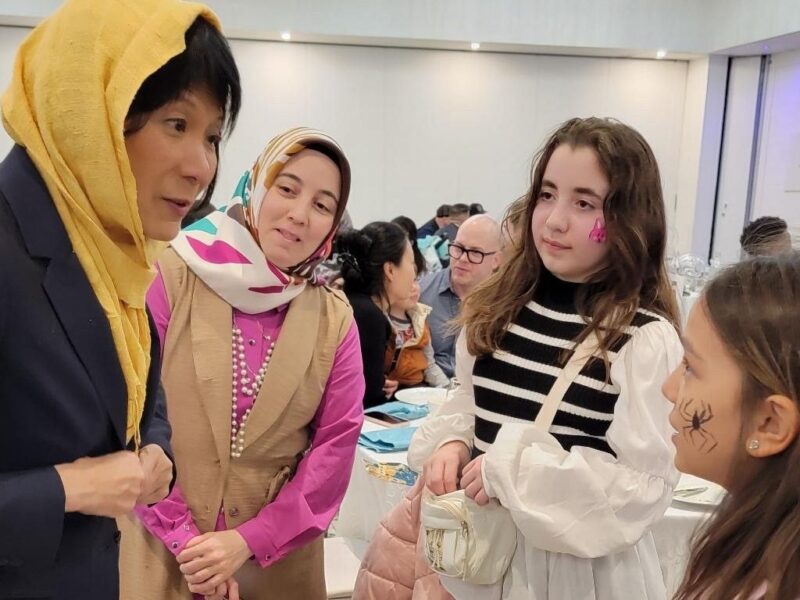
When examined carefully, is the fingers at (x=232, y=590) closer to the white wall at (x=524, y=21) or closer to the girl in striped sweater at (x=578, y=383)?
the girl in striped sweater at (x=578, y=383)

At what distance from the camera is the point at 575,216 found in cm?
127

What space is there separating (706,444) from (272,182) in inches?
38.0

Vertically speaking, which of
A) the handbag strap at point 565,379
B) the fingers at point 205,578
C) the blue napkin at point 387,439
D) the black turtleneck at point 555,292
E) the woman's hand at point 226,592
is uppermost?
the black turtleneck at point 555,292

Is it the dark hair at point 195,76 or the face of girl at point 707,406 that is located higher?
the dark hair at point 195,76

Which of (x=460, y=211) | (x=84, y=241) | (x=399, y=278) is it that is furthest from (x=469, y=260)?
(x=460, y=211)

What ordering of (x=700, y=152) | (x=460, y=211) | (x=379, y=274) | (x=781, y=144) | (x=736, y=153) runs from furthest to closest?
(x=700, y=152) → (x=736, y=153) → (x=781, y=144) → (x=460, y=211) → (x=379, y=274)

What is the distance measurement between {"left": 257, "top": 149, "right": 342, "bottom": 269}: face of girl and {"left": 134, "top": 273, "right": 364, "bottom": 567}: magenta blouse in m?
0.12

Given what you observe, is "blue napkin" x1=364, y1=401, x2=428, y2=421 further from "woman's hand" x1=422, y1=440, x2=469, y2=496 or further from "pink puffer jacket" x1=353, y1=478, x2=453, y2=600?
"woman's hand" x1=422, y1=440, x2=469, y2=496

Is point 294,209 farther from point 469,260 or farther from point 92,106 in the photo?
point 469,260

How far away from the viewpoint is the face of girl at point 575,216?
4.16 feet

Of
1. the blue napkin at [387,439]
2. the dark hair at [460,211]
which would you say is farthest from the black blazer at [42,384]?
the dark hair at [460,211]

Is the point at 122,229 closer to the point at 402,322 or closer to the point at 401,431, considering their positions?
the point at 401,431

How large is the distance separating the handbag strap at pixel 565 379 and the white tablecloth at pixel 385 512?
2.01 ft

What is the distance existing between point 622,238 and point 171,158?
2.52 ft
